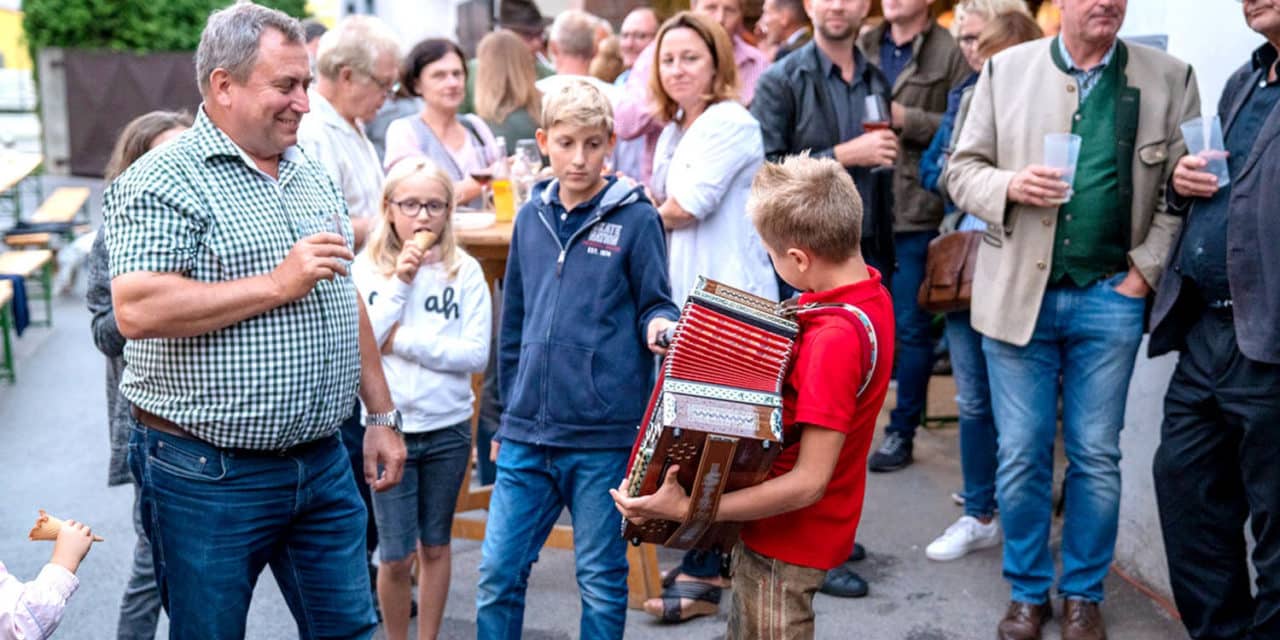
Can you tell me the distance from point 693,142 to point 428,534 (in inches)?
66.6

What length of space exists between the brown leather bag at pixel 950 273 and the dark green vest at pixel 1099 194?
565 millimetres

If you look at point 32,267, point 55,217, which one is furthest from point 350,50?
point 55,217

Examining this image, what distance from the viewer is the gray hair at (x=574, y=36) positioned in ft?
25.1

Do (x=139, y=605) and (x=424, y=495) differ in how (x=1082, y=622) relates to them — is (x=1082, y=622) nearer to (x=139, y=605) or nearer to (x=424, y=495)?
(x=424, y=495)

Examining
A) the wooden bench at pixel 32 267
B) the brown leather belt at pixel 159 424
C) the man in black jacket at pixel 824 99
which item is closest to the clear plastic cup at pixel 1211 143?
the man in black jacket at pixel 824 99

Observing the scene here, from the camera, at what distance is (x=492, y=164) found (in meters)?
5.96

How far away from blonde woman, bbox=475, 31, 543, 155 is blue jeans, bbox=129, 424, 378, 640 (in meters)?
3.60

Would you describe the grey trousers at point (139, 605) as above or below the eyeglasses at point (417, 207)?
below

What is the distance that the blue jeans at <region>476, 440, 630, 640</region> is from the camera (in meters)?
3.74

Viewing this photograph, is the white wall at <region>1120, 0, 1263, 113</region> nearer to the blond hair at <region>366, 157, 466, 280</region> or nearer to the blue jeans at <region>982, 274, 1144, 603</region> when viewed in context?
the blue jeans at <region>982, 274, 1144, 603</region>

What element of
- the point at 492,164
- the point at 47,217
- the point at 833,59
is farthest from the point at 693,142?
the point at 47,217

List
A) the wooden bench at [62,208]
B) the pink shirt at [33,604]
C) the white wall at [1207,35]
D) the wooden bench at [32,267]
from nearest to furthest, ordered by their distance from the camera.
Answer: the pink shirt at [33,604] → the white wall at [1207,35] → the wooden bench at [32,267] → the wooden bench at [62,208]

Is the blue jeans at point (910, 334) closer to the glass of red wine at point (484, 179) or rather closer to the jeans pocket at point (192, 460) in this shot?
the glass of red wine at point (484, 179)

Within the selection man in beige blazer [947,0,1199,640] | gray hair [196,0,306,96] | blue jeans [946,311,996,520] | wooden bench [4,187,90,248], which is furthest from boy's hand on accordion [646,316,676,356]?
wooden bench [4,187,90,248]
